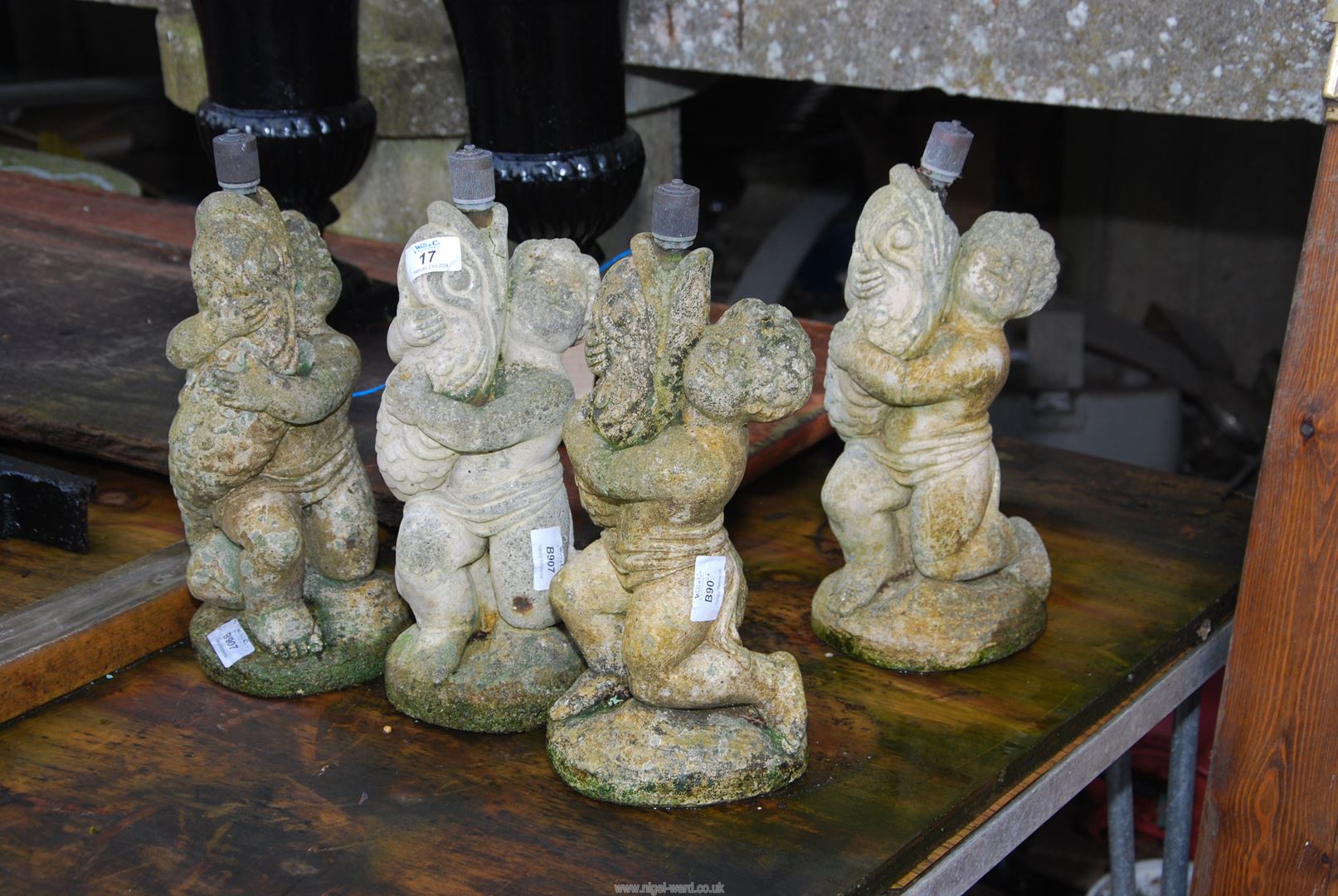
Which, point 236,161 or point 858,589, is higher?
point 236,161

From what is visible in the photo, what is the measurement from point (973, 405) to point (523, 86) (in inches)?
42.3

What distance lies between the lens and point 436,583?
2.00 meters

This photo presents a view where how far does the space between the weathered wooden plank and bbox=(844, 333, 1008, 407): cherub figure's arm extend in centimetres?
106

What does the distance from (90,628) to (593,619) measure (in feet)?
2.44

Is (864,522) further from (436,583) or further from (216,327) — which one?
(216,327)

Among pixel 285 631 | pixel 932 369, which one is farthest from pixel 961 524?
pixel 285 631

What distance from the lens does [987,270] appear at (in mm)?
2043

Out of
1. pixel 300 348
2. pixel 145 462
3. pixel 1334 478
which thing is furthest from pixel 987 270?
pixel 145 462

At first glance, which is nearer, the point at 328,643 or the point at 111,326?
the point at 328,643

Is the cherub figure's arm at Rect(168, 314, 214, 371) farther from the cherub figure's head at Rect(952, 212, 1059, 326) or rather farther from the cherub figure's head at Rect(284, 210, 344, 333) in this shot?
the cherub figure's head at Rect(952, 212, 1059, 326)

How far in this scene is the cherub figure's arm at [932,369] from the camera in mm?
2045

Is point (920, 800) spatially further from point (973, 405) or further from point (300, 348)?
point (300, 348)

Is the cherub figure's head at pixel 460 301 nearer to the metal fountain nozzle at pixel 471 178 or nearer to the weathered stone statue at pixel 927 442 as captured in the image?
the metal fountain nozzle at pixel 471 178

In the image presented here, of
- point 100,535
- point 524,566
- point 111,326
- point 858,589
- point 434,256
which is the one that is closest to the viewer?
point 434,256
